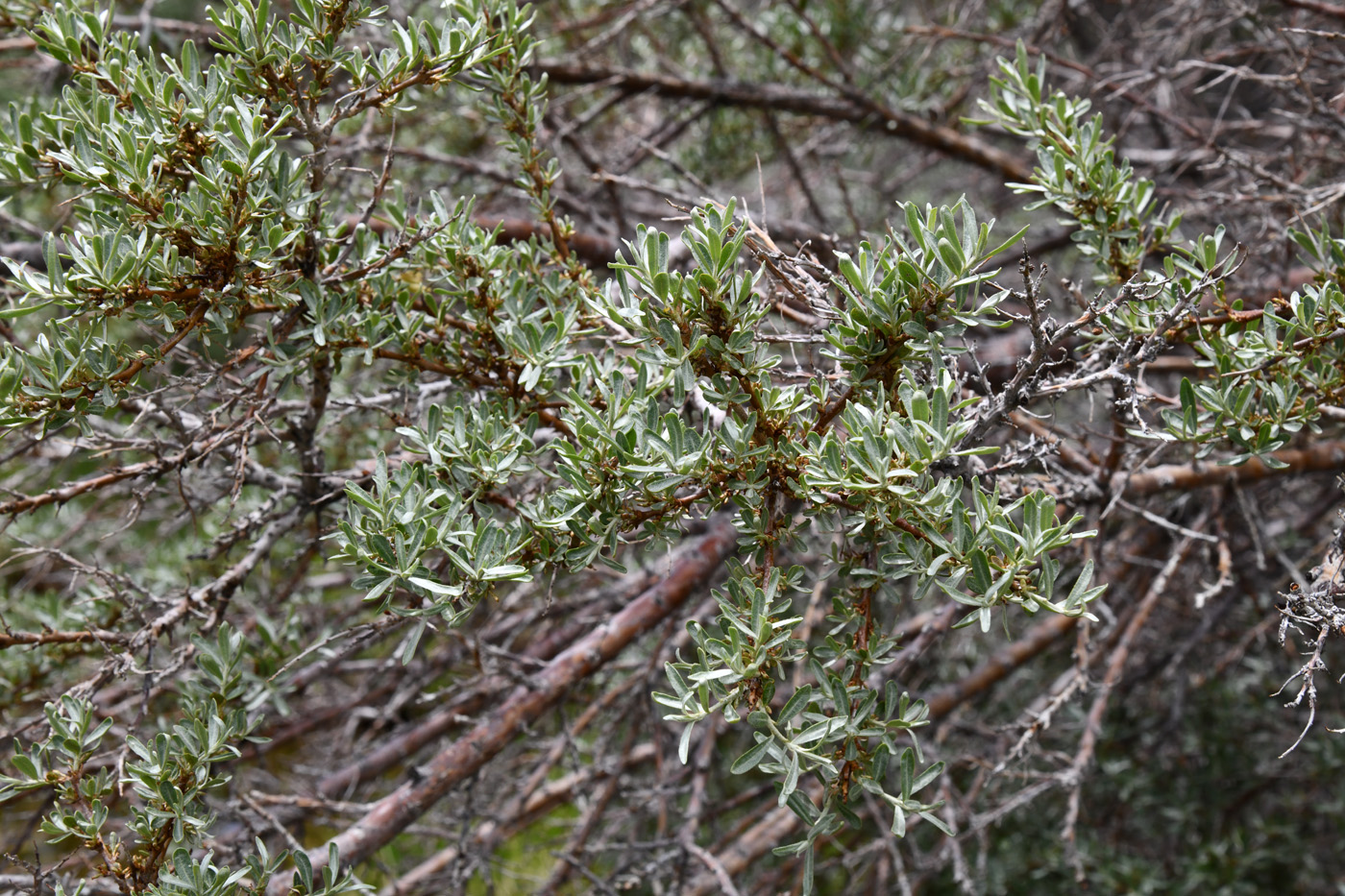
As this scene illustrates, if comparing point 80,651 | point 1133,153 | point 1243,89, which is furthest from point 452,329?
point 1243,89

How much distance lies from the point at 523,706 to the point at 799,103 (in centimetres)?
174

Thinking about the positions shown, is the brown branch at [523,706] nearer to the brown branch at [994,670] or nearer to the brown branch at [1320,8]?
the brown branch at [994,670]

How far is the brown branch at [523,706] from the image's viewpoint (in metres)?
1.53

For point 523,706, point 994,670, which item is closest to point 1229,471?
point 994,670

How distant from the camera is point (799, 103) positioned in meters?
2.42

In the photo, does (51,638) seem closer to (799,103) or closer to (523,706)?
(523,706)

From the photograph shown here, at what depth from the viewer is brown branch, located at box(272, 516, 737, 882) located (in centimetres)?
153

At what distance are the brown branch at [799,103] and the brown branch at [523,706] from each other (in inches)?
48.0

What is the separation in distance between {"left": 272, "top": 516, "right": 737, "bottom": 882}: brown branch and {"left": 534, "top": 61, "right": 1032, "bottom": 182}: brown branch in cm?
122

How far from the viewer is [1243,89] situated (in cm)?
287

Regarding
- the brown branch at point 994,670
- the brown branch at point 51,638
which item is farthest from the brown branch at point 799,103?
the brown branch at point 51,638

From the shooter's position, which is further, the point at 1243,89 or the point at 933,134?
the point at 1243,89

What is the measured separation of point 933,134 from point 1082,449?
1183 millimetres

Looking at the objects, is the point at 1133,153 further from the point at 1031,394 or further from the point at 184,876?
the point at 184,876
